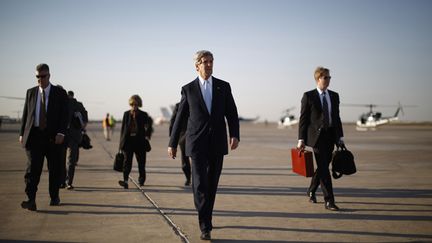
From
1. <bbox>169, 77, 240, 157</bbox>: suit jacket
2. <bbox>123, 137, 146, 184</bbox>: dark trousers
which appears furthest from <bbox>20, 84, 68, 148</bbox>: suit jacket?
<bbox>169, 77, 240, 157</bbox>: suit jacket

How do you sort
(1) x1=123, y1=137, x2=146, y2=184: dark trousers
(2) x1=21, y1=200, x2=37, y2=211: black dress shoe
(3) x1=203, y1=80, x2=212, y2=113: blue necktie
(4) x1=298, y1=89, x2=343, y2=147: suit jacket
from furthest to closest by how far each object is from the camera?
(1) x1=123, y1=137, x2=146, y2=184: dark trousers → (4) x1=298, y1=89, x2=343, y2=147: suit jacket → (2) x1=21, y1=200, x2=37, y2=211: black dress shoe → (3) x1=203, y1=80, x2=212, y2=113: blue necktie

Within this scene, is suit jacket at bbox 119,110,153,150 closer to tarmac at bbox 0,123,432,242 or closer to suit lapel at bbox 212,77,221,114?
tarmac at bbox 0,123,432,242

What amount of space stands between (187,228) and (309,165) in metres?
2.36

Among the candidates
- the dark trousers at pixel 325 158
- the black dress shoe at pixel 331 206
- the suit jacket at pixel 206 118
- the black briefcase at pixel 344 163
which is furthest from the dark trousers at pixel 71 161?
the black briefcase at pixel 344 163

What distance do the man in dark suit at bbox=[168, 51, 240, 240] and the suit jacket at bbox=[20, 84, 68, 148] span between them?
2.42m

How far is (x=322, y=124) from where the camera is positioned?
6250 millimetres

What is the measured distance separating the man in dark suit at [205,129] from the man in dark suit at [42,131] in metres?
2.46

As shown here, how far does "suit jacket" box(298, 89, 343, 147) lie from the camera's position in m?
6.30

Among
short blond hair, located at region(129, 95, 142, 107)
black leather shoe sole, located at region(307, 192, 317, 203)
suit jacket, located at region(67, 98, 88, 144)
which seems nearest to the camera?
black leather shoe sole, located at region(307, 192, 317, 203)

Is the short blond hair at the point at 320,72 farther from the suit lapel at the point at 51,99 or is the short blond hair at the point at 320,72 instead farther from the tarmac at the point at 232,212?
the suit lapel at the point at 51,99

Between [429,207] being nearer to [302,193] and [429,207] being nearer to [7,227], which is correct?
[302,193]

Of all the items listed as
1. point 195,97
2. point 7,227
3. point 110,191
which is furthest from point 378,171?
point 7,227

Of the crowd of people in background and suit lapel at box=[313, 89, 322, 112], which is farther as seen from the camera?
suit lapel at box=[313, 89, 322, 112]

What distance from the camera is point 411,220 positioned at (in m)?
5.41
